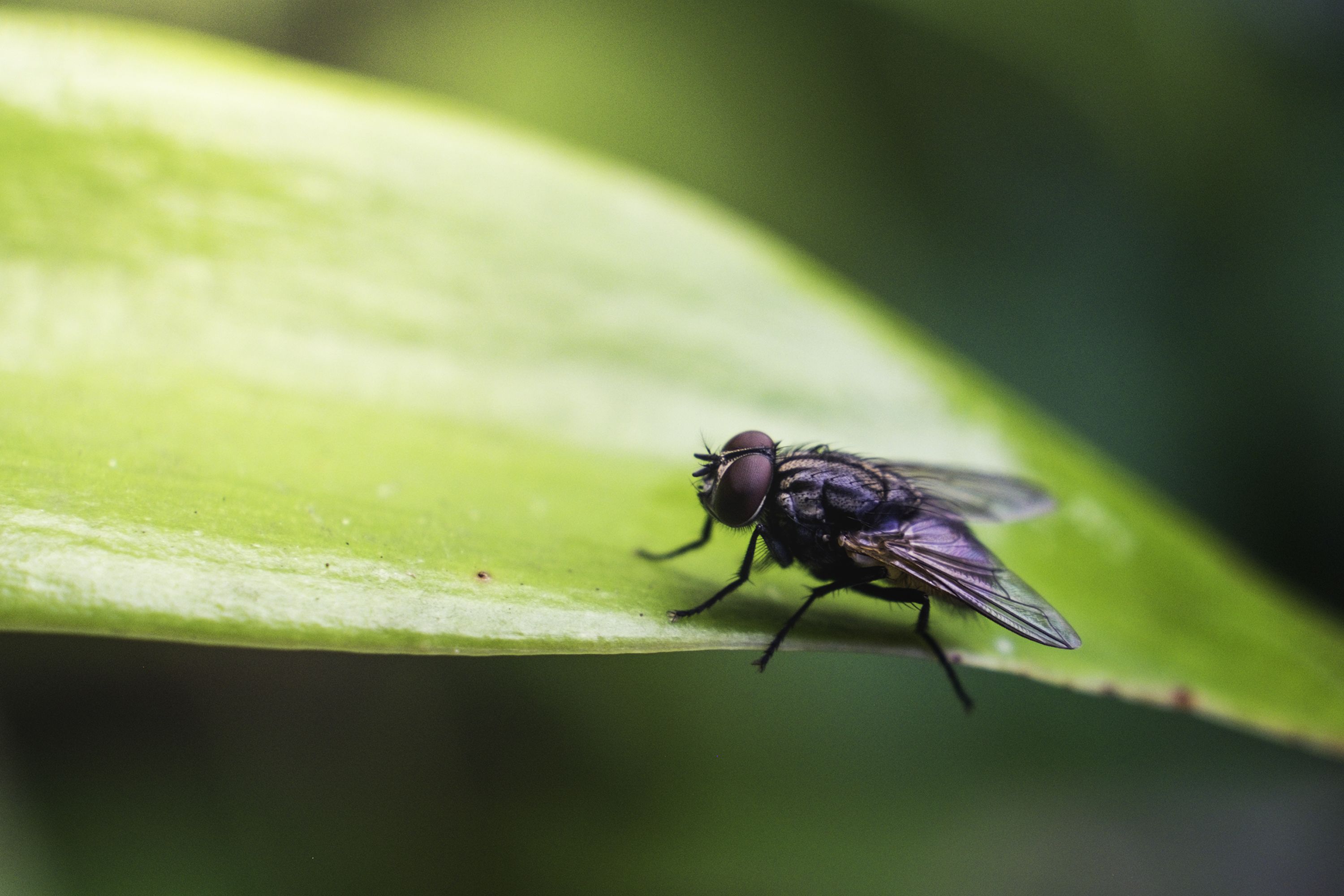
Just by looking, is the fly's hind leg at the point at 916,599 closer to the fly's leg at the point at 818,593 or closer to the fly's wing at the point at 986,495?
the fly's leg at the point at 818,593

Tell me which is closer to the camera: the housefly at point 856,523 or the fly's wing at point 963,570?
the fly's wing at point 963,570

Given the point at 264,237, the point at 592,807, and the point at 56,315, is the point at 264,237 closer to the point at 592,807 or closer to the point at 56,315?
the point at 56,315

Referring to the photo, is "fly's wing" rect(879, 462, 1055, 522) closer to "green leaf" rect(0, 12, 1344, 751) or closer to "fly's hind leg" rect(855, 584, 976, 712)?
"green leaf" rect(0, 12, 1344, 751)

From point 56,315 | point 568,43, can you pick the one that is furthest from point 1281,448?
point 56,315

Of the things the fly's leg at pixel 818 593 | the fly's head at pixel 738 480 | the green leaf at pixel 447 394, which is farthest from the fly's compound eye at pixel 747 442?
the fly's leg at pixel 818 593

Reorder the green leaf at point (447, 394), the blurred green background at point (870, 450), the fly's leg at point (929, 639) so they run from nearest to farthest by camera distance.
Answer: the green leaf at point (447, 394) < the fly's leg at point (929, 639) < the blurred green background at point (870, 450)

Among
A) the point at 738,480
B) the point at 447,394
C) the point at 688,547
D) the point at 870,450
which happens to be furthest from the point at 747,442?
the point at 447,394
